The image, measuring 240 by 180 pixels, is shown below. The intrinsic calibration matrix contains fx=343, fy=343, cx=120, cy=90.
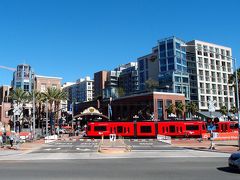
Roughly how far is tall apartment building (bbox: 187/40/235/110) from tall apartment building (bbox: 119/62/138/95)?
41.0m

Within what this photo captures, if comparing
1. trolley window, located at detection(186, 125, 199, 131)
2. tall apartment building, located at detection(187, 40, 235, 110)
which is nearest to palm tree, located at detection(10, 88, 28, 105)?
trolley window, located at detection(186, 125, 199, 131)

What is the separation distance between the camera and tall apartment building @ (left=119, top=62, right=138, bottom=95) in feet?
538

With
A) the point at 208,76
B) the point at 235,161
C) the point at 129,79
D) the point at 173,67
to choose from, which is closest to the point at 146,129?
the point at 235,161

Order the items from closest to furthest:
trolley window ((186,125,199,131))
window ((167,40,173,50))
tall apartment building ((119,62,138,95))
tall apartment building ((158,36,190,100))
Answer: trolley window ((186,125,199,131))
tall apartment building ((158,36,190,100))
window ((167,40,173,50))
tall apartment building ((119,62,138,95))

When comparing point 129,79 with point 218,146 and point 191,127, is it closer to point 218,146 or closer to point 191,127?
point 191,127

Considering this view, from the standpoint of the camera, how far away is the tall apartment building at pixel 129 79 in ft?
538

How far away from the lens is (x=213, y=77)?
129 meters

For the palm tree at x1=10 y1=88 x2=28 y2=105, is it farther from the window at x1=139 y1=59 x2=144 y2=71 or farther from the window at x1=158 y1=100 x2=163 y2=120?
the window at x1=139 y1=59 x2=144 y2=71

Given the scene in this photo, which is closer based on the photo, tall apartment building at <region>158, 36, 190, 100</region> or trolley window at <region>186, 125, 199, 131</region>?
trolley window at <region>186, 125, 199, 131</region>

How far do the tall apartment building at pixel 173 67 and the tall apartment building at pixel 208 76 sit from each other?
524 centimetres

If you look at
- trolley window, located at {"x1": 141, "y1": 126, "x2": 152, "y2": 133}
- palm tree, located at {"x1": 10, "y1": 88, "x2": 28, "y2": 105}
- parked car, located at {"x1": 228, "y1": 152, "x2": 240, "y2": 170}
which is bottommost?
parked car, located at {"x1": 228, "y1": 152, "x2": 240, "y2": 170}

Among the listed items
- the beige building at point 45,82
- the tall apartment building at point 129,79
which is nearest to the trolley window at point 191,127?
the beige building at point 45,82

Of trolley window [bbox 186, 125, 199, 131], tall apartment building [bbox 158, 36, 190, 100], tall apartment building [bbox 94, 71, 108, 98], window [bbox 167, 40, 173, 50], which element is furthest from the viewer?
tall apartment building [bbox 94, 71, 108, 98]

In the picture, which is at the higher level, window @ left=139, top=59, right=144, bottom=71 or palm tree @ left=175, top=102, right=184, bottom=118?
window @ left=139, top=59, right=144, bottom=71
